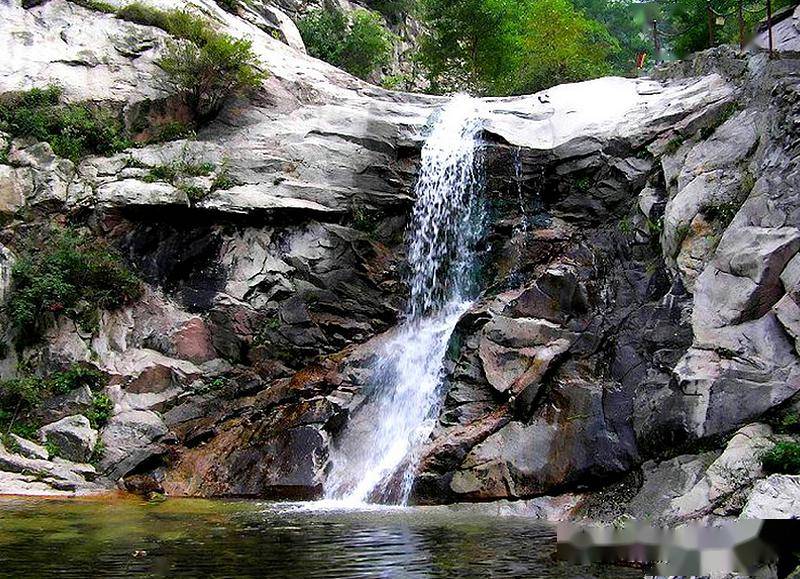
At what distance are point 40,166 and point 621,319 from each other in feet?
55.0

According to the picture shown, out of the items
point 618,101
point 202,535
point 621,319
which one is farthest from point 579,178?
point 202,535

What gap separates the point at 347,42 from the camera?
34.6 metres

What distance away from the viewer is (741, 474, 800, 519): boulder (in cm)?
786

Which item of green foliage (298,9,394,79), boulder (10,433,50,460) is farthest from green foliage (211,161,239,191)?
green foliage (298,9,394,79)

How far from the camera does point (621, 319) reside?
14367mm

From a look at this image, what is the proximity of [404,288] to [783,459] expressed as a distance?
1235 cm

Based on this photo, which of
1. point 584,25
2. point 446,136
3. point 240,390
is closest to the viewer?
point 240,390

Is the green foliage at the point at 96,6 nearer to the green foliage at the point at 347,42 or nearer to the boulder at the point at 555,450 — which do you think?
the green foliage at the point at 347,42

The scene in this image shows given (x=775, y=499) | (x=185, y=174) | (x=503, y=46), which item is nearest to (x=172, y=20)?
(x=185, y=174)

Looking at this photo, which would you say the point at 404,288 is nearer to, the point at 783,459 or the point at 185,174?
the point at 185,174

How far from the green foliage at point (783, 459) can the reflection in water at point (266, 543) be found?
332cm

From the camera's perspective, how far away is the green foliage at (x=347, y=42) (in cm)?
3441

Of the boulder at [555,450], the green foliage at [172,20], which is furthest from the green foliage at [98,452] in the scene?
the green foliage at [172,20]

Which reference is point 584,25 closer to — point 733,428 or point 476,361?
point 476,361
